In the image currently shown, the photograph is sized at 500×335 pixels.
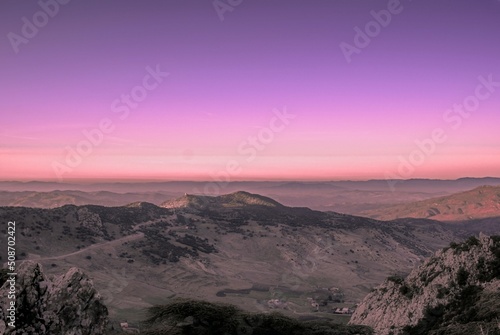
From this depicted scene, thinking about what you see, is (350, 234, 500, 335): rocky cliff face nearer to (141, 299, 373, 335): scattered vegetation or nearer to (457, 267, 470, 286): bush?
(457, 267, 470, 286): bush

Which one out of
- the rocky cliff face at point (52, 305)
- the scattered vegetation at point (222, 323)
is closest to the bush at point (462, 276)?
the scattered vegetation at point (222, 323)

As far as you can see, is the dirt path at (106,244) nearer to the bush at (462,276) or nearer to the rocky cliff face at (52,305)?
the rocky cliff face at (52,305)

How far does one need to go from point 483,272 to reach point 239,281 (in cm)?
8515

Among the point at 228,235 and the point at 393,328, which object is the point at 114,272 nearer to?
the point at 228,235

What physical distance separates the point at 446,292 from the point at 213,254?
109 m

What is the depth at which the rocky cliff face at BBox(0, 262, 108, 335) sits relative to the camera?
50.9 feet

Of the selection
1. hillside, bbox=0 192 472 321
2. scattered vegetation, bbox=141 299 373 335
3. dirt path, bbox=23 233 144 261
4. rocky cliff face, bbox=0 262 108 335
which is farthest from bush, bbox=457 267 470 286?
dirt path, bbox=23 233 144 261

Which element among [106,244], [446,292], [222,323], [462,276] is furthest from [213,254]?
[222,323]

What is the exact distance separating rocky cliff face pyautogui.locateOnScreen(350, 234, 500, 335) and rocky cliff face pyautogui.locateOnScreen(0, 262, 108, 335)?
20102mm

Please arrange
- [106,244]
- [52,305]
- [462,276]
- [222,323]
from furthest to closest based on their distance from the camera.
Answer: [106,244], [462,276], [222,323], [52,305]

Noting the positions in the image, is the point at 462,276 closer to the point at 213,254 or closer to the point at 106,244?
the point at 106,244

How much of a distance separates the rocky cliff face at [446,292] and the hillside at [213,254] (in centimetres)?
4201

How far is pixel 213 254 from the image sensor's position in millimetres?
131625

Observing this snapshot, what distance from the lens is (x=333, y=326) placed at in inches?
961
